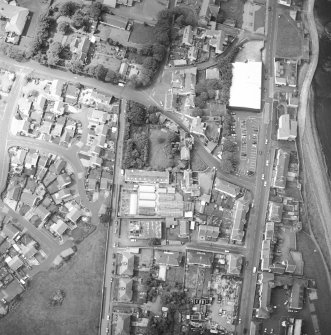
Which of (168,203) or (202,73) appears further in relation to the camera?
(202,73)

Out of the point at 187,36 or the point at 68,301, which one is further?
the point at 187,36

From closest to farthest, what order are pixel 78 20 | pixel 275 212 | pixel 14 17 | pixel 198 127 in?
pixel 275 212 < pixel 198 127 < pixel 14 17 < pixel 78 20

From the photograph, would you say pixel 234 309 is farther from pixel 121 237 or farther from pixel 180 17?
pixel 180 17

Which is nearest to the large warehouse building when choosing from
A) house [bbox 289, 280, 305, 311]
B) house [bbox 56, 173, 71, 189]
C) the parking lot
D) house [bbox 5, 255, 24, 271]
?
the parking lot

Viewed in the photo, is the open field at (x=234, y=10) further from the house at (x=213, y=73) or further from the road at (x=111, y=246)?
the road at (x=111, y=246)

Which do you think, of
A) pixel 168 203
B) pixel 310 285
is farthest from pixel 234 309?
pixel 168 203

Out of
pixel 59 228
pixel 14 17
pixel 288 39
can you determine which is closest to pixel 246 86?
pixel 288 39

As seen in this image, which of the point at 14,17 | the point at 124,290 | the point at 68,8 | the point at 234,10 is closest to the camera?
the point at 124,290

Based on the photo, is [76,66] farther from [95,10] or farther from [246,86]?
[246,86]
